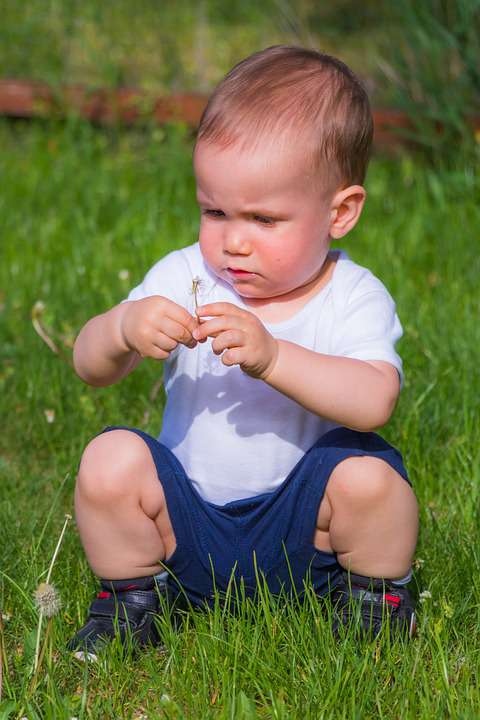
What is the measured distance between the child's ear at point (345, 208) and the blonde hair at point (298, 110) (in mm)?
22

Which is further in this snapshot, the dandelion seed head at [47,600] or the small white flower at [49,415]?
the small white flower at [49,415]

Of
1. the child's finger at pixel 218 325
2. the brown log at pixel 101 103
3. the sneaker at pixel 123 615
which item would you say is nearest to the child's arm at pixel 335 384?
the child's finger at pixel 218 325

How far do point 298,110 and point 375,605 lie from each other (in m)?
0.92

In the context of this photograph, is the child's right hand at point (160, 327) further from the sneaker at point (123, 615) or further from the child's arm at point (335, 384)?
the sneaker at point (123, 615)

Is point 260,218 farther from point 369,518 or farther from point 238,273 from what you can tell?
point 369,518

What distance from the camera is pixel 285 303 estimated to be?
2.36 metres

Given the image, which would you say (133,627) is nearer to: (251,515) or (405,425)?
(251,515)

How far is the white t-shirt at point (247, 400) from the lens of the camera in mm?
2320

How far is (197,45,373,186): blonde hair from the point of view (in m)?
2.20

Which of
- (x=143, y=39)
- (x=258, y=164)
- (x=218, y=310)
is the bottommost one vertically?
(x=218, y=310)

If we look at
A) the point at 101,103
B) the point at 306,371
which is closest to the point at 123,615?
the point at 306,371

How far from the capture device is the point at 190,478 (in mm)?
2375

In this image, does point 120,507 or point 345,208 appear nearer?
point 120,507

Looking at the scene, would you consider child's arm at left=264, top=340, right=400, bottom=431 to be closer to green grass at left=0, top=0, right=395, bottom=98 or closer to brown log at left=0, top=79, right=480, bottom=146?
brown log at left=0, top=79, right=480, bottom=146
